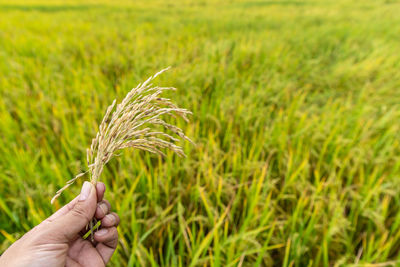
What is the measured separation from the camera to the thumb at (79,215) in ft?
1.93

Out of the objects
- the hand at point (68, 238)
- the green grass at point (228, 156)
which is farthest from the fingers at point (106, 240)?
the green grass at point (228, 156)

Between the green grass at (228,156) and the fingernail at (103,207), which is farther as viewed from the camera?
the green grass at (228,156)

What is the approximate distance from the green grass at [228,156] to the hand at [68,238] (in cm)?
21

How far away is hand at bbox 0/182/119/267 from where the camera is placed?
0.56 m

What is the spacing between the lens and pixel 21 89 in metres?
1.82

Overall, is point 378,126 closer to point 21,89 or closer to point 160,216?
point 160,216

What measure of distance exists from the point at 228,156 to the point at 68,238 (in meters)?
0.91

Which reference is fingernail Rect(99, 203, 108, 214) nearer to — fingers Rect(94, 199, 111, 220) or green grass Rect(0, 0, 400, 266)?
fingers Rect(94, 199, 111, 220)

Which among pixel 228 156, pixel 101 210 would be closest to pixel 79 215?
pixel 101 210

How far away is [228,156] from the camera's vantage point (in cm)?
133

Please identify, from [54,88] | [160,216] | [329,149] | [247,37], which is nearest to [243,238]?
[160,216]

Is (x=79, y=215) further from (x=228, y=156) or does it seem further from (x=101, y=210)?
(x=228, y=156)

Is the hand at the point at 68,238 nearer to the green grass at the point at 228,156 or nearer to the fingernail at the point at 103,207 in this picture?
the fingernail at the point at 103,207

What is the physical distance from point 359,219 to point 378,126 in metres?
0.81
